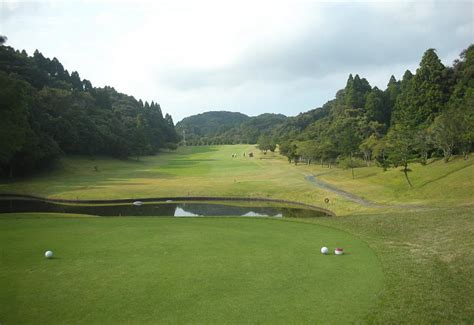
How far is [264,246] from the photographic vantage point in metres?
14.8

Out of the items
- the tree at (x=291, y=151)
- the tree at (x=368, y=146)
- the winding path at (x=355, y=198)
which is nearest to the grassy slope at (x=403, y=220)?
the winding path at (x=355, y=198)

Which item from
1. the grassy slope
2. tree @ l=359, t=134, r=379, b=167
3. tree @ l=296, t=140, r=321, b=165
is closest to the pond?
the grassy slope

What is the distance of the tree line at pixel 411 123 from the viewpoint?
140ft

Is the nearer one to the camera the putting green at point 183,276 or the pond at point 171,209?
the putting green at point 183,276

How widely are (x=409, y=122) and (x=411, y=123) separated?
0.58m

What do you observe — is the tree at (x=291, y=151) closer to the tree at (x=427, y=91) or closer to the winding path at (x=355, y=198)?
the tree at (x=427, y=91)

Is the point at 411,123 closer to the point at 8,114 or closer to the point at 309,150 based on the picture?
the point at 309,150

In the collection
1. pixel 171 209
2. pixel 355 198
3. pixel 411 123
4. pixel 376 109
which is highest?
pixel 376 109

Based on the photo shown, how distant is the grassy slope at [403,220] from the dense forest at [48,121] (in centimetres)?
503

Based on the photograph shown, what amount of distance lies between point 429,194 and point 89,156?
6606cm

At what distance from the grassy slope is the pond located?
7.87 ft

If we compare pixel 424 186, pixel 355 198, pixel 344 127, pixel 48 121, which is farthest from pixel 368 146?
pixel 48 121

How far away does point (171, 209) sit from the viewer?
3697 centimetres

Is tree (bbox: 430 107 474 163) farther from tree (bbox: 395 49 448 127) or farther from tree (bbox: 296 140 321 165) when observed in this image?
tree (bbox: 296 140 321 165)
